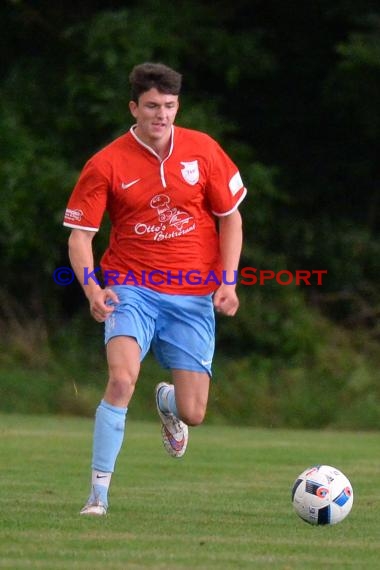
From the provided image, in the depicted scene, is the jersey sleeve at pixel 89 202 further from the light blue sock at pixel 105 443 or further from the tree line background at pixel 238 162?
the tree line background at pixel 238 162

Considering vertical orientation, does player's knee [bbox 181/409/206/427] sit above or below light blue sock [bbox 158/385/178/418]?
above

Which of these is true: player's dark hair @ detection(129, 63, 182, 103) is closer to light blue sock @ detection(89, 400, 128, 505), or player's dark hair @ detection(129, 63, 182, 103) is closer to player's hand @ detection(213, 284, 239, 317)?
player's hand @ detection(213, 284, 239, 317)

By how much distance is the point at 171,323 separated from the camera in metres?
7.56

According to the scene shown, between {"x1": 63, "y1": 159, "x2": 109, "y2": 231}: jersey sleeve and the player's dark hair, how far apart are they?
43 centimetres

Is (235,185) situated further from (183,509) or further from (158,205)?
(183,509)

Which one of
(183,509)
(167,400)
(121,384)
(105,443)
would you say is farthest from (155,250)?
(183,509)

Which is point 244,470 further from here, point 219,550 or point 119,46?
point 119,46

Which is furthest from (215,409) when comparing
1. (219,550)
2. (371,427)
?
(219,550)

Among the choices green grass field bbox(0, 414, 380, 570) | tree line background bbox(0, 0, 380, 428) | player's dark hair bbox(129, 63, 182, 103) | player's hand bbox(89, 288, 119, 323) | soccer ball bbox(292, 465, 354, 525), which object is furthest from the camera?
tree line background bbox(0, 0, 380, 428)

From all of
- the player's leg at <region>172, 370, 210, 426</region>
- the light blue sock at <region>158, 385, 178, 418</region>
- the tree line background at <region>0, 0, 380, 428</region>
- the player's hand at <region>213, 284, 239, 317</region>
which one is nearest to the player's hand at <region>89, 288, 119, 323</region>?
the player's hand at <region>213, 284, 239, 317</region>

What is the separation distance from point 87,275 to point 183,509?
4.42 feet

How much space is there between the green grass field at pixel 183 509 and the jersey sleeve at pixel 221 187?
153 centimetres

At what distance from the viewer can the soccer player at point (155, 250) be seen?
23.2 feet

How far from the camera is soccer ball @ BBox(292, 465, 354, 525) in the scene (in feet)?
22.7
